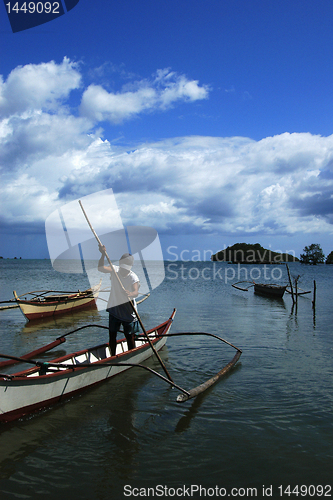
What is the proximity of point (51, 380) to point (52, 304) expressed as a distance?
1239cm

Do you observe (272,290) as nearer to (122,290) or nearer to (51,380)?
(122,290)

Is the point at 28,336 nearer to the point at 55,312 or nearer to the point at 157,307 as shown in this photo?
the point at 55,312

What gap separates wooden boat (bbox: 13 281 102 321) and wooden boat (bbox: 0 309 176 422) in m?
9.14

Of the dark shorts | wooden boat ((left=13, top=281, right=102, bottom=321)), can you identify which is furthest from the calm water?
wooden boat ((left=13, top=281, right=102, bottom=321))

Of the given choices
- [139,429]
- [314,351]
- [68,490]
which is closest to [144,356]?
[139,429]

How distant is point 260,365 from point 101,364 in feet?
17.0

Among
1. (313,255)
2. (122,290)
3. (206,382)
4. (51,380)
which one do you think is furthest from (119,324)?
(313,255)

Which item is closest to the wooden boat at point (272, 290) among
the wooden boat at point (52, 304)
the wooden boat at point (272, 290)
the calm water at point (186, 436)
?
the wooden boat at point (272, 290)

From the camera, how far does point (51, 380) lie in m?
6.55

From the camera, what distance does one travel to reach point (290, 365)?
389 inches

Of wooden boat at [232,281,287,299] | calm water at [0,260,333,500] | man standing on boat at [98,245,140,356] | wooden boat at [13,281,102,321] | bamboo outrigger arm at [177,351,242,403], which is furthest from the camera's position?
wooden boat at [232,281,287,299]

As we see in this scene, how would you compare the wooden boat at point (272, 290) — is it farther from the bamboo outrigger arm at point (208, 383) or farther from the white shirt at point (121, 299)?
the white shirt at point (121, 299)

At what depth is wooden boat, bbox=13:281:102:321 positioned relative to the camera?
54.4ft

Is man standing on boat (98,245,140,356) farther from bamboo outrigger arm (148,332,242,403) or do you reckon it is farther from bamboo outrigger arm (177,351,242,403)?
bamboo outrigger arm (177,351,242,403)
